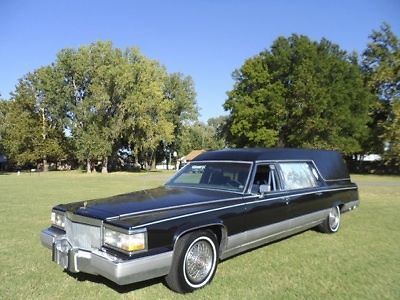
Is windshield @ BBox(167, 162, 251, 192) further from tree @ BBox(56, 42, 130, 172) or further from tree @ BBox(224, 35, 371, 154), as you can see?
tree @ BBox(56, 42, 130, 172)

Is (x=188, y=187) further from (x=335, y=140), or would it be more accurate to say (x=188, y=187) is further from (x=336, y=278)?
(x=335, y=140)

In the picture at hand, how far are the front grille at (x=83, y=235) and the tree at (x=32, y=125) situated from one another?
51.2 metres

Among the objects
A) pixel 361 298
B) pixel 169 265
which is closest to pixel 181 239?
pixel 169 265

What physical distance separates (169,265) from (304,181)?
3.86m

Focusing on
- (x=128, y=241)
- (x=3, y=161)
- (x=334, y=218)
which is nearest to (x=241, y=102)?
(x=334, y=218)

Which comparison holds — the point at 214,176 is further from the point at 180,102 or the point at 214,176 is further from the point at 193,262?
the point at 180,102

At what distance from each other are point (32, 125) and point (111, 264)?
2204 inches

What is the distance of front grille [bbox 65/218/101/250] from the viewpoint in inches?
179

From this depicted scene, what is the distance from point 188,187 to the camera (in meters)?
6.45

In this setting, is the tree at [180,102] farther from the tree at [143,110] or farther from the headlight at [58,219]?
the headlight at [58,219]

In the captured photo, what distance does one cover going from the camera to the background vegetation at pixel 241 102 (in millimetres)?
41188

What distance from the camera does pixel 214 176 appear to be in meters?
6.55

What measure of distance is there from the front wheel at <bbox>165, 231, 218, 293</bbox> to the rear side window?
90.9 inches

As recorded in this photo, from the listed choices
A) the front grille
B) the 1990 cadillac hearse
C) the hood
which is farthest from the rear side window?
the front grille
